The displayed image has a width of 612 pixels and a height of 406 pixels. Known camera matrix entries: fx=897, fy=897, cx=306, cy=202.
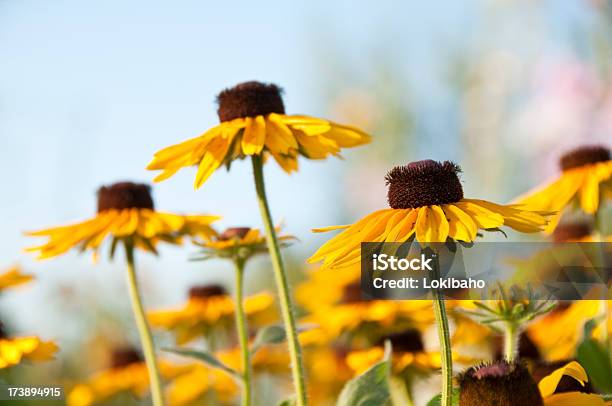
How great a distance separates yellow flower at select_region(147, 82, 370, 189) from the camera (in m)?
1.36

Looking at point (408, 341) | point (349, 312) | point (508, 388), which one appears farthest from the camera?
point (349, 312)

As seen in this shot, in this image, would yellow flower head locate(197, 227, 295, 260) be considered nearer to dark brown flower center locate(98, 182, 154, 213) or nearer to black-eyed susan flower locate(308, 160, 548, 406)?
dark brown flower center locate(98, 182, 154, 213)

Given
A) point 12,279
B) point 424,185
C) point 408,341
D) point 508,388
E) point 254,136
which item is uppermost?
point 254,136

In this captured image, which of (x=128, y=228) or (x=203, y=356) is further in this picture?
(x=128, y=228)

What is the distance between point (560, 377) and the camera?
1.03 m

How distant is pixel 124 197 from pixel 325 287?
1066 mm

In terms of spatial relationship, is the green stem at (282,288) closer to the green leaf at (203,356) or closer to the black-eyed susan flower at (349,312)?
the green leaf at (203,356)

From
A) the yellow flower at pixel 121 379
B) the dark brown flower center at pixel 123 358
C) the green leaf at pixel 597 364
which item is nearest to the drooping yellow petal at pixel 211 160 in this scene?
the green leaf at pixel 597 364

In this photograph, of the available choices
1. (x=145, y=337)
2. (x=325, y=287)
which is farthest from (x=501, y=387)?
(x=325, y=287)

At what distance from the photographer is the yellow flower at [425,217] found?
100 centimetres

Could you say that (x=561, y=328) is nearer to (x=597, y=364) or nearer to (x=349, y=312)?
(x=349, y=312)

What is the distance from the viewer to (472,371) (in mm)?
983

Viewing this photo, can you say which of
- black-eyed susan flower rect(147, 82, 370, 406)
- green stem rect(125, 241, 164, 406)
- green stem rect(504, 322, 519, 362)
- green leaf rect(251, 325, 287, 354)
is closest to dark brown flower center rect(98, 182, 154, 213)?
green stem rect(125, 241, 164, 406)

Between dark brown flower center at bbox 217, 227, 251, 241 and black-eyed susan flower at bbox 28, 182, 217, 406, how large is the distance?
0.03 meters
